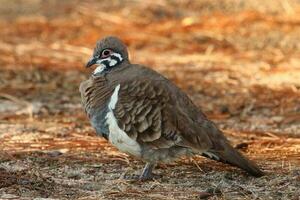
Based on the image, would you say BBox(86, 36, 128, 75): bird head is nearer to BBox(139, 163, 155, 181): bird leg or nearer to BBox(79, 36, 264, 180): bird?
BBox(79, 36, 264, 180): bird

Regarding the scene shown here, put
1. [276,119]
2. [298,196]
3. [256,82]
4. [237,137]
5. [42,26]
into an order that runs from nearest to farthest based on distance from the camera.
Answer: [298,196]
[237,137]
[276,119]
[256,82]
[42,26]

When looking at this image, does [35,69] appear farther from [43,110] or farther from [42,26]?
[42,26]

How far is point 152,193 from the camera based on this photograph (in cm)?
512

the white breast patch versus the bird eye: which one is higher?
the bird eye

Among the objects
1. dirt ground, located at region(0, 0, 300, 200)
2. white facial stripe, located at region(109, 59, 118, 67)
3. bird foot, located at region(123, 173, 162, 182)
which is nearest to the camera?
dirt ground, located at region(0, 0, 300, 200)

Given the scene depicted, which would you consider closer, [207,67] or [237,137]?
[237,137]

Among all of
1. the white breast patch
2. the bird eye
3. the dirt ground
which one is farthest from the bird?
the bird eye

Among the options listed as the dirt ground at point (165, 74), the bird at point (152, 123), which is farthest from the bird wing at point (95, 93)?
the dirt ground at point (165, 74)

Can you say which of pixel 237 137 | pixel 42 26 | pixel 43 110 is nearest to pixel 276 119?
pixel 237 137

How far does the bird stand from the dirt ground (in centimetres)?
16

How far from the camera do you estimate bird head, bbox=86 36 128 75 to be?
5770 mm

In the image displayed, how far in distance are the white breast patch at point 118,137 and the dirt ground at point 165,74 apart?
20 centimetres

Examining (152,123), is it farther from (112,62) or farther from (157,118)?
A: (112,62)

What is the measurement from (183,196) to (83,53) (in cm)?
556
